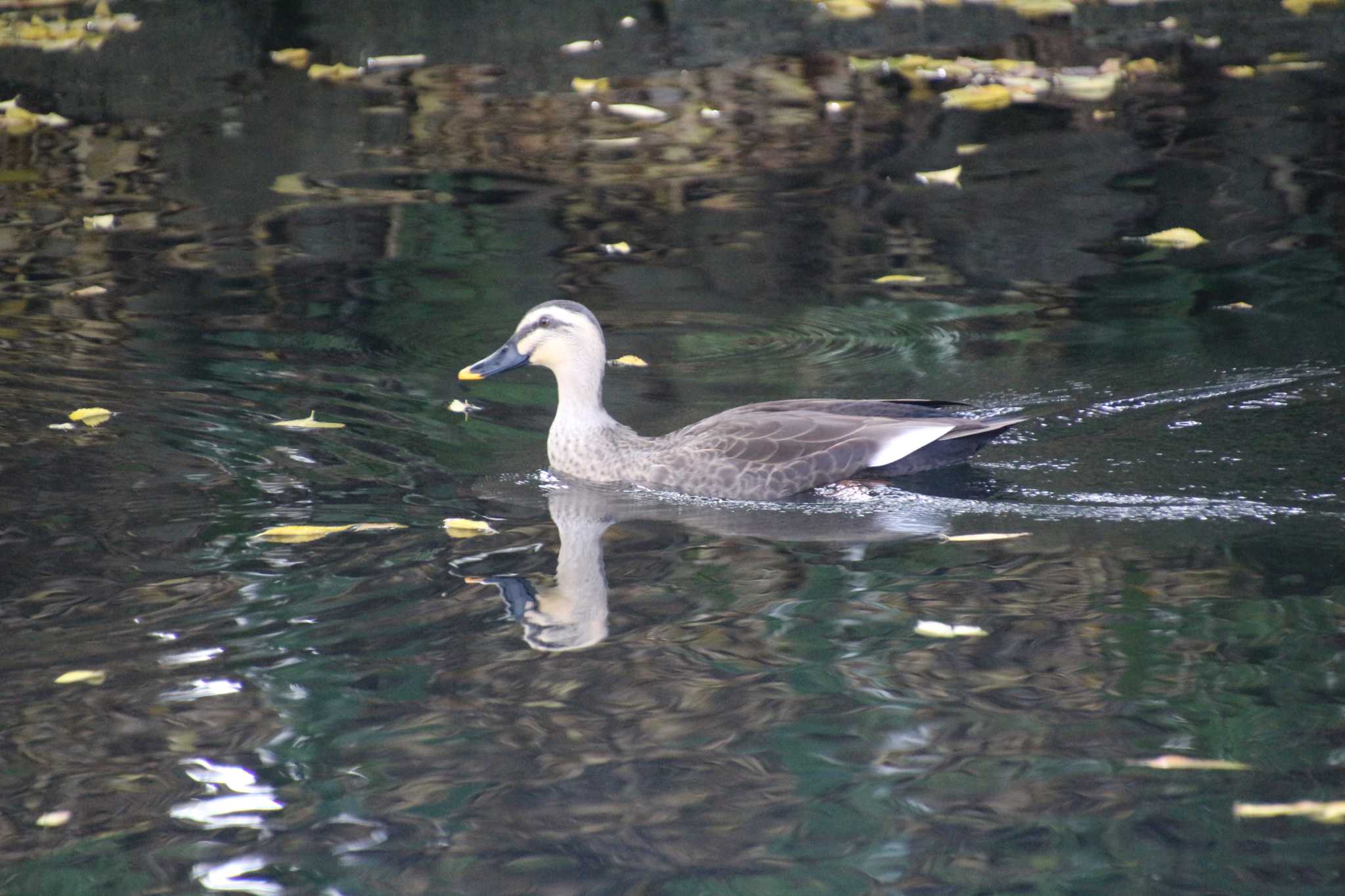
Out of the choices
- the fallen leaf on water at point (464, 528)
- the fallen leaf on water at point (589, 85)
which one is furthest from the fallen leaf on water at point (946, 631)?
the fallen leaf on water at point (589, 85)

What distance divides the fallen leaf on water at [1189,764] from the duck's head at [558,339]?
4.04 metres

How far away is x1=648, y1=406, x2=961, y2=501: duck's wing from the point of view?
7.83m

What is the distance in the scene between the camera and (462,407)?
9203 mm

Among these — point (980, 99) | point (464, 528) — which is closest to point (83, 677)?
point (464, 528)

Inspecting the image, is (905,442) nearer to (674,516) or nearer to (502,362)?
(674,516)

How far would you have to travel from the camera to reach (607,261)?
11.8m

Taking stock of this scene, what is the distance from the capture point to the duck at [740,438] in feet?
25.7

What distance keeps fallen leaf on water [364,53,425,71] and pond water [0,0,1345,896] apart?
7.70 feet

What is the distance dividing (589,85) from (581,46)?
7.27 ft

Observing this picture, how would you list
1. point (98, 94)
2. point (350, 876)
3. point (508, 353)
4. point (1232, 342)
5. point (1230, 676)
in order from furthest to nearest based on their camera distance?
point (98, 94), point (1232, 342), point (508, 353), point (1230, 676), point (350, 876)

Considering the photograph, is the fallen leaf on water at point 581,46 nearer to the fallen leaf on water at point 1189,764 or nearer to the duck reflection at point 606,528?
the duck reflection at point 606,528

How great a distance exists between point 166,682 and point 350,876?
1457 mm

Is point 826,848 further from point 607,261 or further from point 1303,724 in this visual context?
point 607,261

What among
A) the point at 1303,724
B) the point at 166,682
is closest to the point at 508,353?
the point at 166,682
